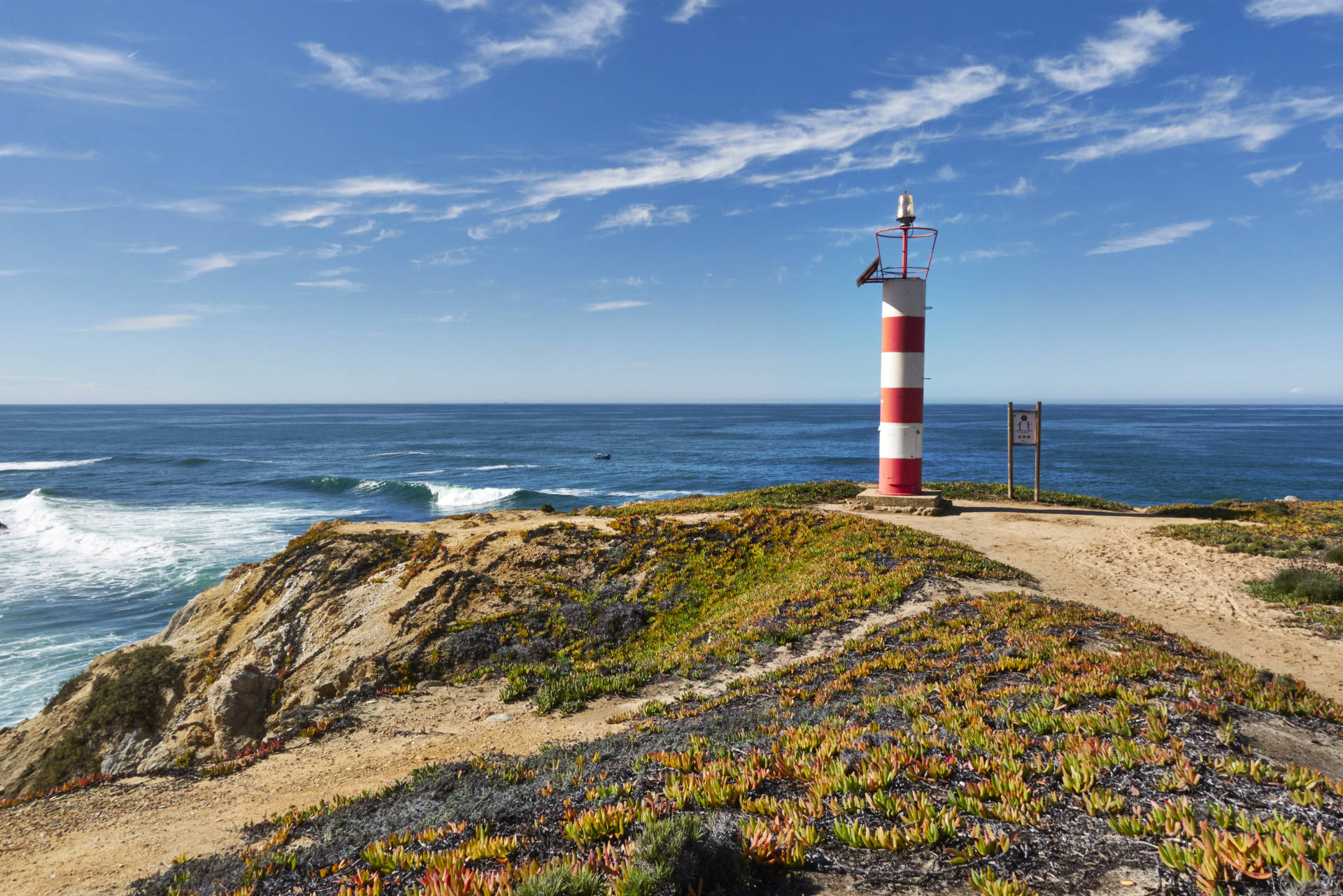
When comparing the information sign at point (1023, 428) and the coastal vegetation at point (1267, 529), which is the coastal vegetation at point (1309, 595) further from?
the information sign at point (1023, 428)

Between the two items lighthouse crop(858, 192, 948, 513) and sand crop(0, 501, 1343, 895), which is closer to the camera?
sand crop(0, 501, 1343, 895)

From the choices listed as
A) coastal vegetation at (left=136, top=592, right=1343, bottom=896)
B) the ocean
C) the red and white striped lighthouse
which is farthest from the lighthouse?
the ocean

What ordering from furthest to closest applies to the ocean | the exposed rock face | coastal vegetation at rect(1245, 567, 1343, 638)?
the ocean, the exposed rock face, coastal vegetation at rect(1245, 567, 1343, 638)

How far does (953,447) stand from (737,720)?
3210 inches

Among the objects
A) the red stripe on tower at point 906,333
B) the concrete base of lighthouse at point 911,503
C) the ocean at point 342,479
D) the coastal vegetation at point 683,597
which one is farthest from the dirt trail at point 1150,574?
the ocean at point 342,479

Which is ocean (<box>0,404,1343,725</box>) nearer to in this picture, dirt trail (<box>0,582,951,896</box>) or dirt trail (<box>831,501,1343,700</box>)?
dirt trail (<box>0,582,951,896</box>)

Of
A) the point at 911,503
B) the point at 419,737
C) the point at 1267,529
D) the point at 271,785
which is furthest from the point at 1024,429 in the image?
the point at 271,785

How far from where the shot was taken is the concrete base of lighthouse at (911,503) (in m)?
19.3

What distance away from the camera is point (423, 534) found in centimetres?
1741

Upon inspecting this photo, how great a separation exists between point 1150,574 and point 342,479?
5490 cm

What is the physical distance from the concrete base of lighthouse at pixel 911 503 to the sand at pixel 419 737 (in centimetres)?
379

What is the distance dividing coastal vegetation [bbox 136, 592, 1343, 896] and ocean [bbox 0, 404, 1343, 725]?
56.2 ft

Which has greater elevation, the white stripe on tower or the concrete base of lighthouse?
the white stripe on tower

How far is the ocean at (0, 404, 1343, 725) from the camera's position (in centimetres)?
2319
